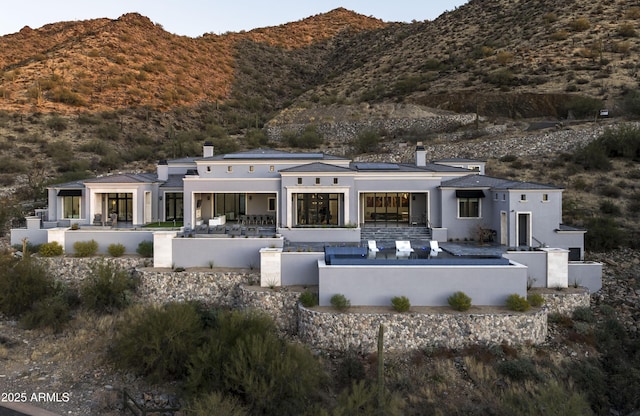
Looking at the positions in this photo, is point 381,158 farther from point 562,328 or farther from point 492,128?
point 562,328

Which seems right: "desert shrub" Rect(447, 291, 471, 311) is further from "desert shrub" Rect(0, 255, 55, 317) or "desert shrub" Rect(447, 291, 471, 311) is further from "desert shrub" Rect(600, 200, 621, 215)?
"desert shrub" Rect(0, 255, 55, 317)

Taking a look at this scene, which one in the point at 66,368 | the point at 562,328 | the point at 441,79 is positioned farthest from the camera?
the point at 441,79

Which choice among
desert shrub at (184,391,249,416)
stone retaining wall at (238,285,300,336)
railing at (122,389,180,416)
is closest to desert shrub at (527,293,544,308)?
stone retaining wall at (238,285,300,336)

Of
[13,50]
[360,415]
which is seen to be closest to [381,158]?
[360,415]

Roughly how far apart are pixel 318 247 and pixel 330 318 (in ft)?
16.7

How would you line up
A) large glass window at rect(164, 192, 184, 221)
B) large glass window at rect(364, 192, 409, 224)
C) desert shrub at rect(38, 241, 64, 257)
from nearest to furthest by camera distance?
desert shrub at rect(38, 241, 64, 257) → large glass window at rect(364, 192, 409, 224) → large glass window at rect(164, 192, 184, 221)

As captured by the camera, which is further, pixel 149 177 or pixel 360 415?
pixel 149 177

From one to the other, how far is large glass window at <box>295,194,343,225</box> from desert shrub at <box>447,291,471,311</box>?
31.6 ft

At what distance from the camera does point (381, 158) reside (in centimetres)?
3988

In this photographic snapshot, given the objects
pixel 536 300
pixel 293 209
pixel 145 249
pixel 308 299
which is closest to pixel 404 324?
pixel 308 299

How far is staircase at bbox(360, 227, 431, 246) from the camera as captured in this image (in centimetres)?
2309

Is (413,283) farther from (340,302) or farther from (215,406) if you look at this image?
(215,406)

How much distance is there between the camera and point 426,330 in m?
15.6

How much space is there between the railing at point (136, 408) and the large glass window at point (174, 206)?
15171 mm
